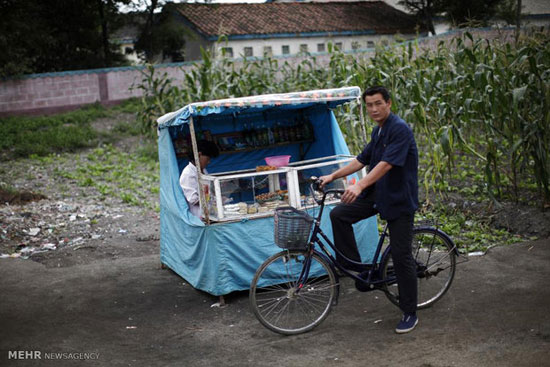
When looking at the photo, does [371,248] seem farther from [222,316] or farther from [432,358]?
[432,358]

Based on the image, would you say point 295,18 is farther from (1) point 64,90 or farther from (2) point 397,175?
(2) point 397,175

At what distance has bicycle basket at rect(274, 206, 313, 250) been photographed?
4.69 m

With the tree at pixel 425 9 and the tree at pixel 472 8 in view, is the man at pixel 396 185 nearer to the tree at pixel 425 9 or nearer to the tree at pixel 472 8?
the tree at pixel 472 8

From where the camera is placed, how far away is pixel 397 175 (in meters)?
4.62

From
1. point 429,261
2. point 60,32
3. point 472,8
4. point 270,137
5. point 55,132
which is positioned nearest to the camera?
point 429,261

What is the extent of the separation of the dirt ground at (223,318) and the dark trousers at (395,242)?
351mm

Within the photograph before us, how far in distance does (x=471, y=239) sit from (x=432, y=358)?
3532mm

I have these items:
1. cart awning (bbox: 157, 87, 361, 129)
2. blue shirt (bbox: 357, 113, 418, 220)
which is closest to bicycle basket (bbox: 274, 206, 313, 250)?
blue shirt (bbox: 357, 113, 418, 220)

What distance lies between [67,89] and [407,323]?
17.2m

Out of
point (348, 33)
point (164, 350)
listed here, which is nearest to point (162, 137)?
point (164, 350)

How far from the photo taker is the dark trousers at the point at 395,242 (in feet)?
15.4

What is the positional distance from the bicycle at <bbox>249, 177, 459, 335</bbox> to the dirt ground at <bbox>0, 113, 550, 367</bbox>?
0.59 ft

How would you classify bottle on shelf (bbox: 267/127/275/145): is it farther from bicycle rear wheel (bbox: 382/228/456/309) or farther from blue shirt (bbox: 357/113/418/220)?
blue shirt (bbox: 357/113/418/220)

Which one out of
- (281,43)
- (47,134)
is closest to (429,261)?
(47,134)
